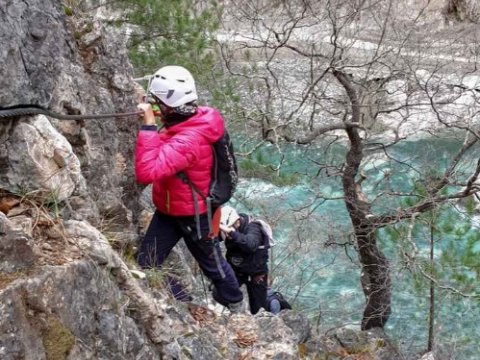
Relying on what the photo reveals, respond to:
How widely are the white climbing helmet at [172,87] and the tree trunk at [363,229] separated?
4009 mm

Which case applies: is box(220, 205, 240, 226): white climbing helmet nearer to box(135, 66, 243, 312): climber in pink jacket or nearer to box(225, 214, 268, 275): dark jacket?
box(225, 214, 268, 275): dark jacket

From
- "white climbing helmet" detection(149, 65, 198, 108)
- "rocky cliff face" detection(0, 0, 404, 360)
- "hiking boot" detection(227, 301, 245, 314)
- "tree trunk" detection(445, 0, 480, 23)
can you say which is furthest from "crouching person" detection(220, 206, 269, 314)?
"tree trunk" detection(445, 0, 480, 23)

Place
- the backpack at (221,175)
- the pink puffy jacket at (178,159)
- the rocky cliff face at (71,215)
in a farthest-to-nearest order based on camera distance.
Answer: the backpack at (221,175)
the pink puffy jacket at (178,159)
the rocky cliff face at (71,215)

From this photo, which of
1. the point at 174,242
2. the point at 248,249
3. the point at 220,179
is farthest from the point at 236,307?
the point at 220,179

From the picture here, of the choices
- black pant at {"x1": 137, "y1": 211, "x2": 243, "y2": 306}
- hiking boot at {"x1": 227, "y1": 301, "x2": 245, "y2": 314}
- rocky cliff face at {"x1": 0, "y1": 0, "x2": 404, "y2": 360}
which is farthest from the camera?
hiking boot at {"x1": 227, "y1": 301, "x2": 245, "y2": 314}

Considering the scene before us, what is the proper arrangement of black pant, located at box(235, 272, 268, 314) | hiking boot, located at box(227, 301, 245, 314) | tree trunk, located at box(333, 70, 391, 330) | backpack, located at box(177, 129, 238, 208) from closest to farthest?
backpack, located at box(177, 129, 238, 208) → hiking boot, located at box(227, 301, 245, 314) → black pant, located at box(235, 272, 268, 314) → tree trunk, located at box(333, 70, 391, 330)

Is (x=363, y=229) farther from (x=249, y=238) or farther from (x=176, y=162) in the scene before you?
(x=176, y=162)

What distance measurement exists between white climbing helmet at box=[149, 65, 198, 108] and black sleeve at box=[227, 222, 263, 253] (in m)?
1.26

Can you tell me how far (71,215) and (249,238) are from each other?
1.76 metres

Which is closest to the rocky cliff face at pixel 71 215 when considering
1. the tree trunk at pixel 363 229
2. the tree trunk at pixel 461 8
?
the tree trunk at pixel 363 229

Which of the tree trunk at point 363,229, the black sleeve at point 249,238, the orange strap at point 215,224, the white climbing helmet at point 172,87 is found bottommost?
the tree trunk at point 363,229

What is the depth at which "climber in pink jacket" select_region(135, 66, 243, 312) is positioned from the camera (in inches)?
126

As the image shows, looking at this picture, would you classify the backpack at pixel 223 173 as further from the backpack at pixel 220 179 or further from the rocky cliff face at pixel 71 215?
the rocky cliff face at pixel 71 215

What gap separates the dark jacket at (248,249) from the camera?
4316 mm
